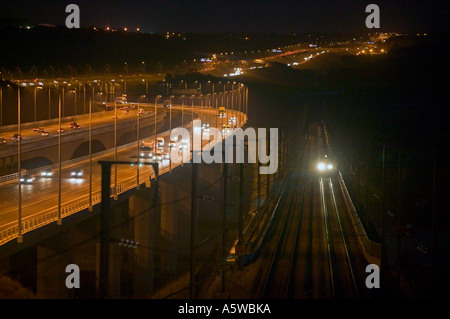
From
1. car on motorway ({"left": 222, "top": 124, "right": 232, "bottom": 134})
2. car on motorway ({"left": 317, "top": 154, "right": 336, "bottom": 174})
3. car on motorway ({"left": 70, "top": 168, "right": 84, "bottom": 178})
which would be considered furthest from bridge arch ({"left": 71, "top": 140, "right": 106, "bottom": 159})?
car on motorway ({"left": 317, "top": 154, "right": 336, "bottom": 174})

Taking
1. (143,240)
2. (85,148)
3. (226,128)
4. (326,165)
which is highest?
(226,128)

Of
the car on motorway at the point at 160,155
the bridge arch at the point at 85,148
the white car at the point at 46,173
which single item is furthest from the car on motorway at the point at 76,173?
the bridge arch at the point at 85,148

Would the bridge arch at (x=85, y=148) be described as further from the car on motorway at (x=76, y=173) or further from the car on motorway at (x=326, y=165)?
the car on motorway at (x=326, y=165)

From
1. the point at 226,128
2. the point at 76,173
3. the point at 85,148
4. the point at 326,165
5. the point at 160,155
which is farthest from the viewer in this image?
the point at 226,128

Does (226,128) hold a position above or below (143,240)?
above

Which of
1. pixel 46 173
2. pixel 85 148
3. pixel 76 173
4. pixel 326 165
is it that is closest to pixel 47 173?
pixel 46 173

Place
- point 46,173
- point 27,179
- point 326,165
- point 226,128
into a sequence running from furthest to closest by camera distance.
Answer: point 226,128, point 326,165, point 46,173, point 27,179

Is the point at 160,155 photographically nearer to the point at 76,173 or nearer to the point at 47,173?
the point at 76,173

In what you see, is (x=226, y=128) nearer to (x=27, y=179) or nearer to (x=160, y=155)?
(x=160, y=155)

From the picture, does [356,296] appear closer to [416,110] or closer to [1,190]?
[416,110]

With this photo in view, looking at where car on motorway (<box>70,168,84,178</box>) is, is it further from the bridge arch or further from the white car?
the bridge arch

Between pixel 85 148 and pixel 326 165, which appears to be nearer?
pixel 85 148

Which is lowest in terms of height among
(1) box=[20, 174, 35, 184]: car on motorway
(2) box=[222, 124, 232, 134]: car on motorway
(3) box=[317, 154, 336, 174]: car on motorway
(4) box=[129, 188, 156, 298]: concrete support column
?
(4) box=[129, 188, 156, 298]: concrete support column
